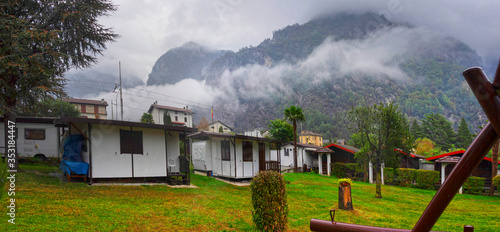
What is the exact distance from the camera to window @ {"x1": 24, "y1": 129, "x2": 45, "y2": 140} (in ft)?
62.2

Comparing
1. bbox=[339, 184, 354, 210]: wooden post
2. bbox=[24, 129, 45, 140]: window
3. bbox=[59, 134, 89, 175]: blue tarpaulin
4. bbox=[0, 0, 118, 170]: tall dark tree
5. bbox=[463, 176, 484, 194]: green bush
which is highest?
Result: bbox=[0, 0, 118, 170]: tall dark tree

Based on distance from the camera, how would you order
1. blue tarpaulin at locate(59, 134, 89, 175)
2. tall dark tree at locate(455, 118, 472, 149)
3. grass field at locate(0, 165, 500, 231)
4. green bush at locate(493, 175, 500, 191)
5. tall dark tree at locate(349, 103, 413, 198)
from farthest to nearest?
1. tall dark tree at locate(455, 118, 472, 149)
2. green bush at locate(493, 175, 500, 191)
3. tall dark tree at locate(349, 103, 413, 198)
4. blue tarpaulin at locate(59, 134, 89, 175)
5. grass field at locate(0, 165, 500, 231)

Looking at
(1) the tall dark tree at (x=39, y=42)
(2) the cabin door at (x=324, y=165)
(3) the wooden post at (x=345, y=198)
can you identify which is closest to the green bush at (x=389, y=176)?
(2) the cabin door at (x=324, y=165)

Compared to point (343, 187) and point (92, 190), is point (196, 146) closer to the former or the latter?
point (92, 190)

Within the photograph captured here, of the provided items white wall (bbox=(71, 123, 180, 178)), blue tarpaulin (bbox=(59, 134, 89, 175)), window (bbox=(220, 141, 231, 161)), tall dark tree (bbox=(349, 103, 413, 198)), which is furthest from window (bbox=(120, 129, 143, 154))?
tall dark tree (bbox=(349, 103, 413, 198))

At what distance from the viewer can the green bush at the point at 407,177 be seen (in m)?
25.7

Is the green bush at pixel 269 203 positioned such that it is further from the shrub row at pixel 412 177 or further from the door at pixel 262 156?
the shrub row at pixel 412 177

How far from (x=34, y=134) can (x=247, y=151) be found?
45.2 ft

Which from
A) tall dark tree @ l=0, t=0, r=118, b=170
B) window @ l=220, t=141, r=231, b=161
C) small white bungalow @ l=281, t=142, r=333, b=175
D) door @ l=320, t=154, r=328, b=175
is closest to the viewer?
tall dark tree @ l=0, t=0, r=118, b=170

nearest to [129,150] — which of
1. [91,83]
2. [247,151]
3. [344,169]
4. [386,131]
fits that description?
[247,151]

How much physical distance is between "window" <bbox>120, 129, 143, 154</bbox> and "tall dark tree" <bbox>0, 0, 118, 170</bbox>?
433 cm

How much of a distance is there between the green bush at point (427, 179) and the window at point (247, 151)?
1531cm

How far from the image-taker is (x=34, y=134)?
19.2m

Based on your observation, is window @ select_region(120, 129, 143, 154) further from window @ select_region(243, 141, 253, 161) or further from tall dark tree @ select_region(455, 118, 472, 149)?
tall dark tree @ select_region(455, 118, 472, 149)
